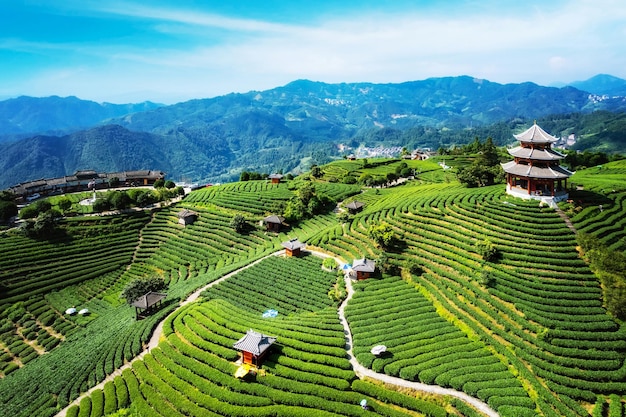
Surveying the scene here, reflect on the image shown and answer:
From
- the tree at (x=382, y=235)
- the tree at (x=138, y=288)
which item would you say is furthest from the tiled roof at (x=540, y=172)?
the tree at (x=138, y=288)

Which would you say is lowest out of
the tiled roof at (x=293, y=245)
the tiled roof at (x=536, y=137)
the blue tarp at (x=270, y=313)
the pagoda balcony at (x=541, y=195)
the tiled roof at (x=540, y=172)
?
the blue tarp at (x=270, y=313)

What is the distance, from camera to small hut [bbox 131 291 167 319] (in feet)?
154

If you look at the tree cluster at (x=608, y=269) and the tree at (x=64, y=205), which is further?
the tree at (x=64, y=205)

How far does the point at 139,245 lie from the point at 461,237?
61.4 m

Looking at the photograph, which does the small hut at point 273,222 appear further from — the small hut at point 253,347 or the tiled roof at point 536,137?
the tiled roof at point 536,137

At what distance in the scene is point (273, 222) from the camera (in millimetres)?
72125

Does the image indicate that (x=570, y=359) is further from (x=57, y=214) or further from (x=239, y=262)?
(x=57, y=214)

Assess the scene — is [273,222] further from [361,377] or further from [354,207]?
[361,377]

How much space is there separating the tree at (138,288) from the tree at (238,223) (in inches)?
845

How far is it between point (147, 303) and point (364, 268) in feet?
96.3

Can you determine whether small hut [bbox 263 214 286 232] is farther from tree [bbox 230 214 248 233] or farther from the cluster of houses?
the cluster of houses

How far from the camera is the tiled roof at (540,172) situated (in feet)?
162

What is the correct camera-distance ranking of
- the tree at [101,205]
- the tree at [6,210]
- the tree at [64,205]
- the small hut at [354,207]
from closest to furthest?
1. the tree at [6,210]
2. the small hut at [354,207]
3. the tree at [64,205]
4. the tree at [101,205]

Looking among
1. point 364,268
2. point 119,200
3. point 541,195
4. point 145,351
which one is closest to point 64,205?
point 119,200
